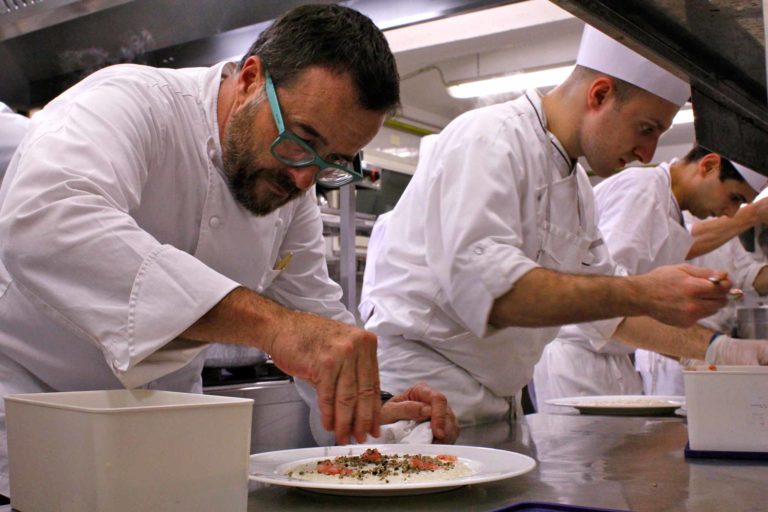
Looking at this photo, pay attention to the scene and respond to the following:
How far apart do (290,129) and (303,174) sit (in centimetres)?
8

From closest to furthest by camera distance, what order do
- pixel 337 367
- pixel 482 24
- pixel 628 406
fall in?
pixel 337 367 < pixel 628 406 < pixel 482 24

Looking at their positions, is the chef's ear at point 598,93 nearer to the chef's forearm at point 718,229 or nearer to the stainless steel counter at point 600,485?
the stainless steel counter at point 600,485

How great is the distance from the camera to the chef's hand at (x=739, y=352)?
184cm

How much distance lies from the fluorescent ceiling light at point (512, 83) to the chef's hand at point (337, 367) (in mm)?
5150

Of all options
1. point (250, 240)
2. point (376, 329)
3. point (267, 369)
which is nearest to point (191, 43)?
point (250, 240)

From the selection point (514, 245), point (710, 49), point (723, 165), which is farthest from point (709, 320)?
point (710, 49)

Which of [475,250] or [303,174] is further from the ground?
[303,174]

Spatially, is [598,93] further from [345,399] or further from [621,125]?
[345,399]

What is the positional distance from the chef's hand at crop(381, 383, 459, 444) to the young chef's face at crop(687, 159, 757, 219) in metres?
2.04

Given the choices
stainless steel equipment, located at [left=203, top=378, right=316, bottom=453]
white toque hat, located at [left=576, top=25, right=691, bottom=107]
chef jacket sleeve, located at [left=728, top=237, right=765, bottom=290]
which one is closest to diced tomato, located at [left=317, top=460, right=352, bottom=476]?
stainless steel equipment, located at [left=203, top=378, right=316, bottom=453]

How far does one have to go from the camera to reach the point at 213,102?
138cm

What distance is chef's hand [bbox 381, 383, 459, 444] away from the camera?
1477 mm

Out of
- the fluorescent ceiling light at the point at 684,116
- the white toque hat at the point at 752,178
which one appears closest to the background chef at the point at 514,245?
the white toque hat at the point at 752,178

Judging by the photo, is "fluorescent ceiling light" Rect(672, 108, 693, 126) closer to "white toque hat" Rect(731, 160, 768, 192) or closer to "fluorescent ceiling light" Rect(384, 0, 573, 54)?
"fluorescent ceiling light" Rect(384, 0, 573, 54)
